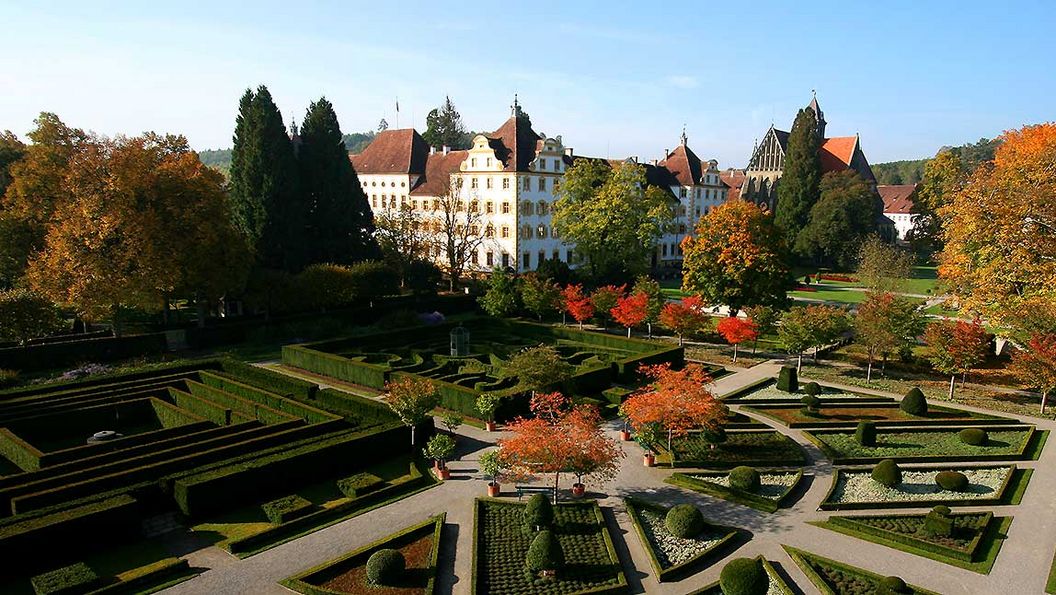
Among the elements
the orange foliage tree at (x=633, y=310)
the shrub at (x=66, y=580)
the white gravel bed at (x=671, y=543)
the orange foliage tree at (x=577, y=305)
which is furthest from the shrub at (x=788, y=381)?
the shrub at (x=66, y=580)

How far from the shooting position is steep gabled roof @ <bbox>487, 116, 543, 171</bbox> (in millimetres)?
75375

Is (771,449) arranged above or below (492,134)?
below

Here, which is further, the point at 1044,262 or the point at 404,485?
the point at 1044,262

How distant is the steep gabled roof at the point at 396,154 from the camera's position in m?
85.0

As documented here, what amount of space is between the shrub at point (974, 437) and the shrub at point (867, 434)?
13.4 feet

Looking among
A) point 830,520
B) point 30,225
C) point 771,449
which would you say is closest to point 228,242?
point 30,225

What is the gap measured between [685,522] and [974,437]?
17043 mm

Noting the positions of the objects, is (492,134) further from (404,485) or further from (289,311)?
(404,485)

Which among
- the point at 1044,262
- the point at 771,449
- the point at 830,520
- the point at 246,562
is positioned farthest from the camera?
the point at 1044,262

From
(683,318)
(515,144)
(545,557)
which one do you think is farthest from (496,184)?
(545,557)

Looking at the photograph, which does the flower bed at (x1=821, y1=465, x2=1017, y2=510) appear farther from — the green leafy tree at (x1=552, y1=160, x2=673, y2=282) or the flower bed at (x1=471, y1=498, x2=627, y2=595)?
the green leafy tree at (x1=552, y1=160, x2=673, y2=282)

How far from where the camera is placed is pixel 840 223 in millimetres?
86938

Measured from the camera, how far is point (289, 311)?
55.2m

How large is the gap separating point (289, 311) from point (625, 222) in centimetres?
3023
